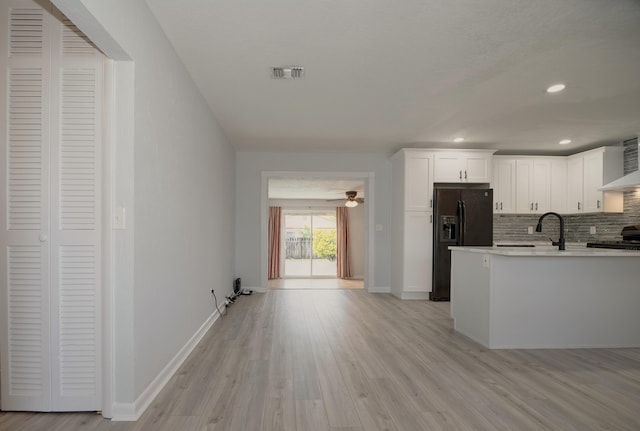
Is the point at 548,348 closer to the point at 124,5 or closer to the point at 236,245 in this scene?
the point at 124,5

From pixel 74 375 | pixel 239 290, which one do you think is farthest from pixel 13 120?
pixel 239 290

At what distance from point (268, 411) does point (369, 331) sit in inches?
73.2

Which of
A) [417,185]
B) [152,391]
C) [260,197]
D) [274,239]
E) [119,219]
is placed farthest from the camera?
[274,239]

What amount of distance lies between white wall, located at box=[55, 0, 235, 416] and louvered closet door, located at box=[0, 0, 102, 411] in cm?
21

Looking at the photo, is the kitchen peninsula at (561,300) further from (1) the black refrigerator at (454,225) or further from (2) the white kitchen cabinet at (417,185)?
(2) the white kitchen cabinet at (417,185)

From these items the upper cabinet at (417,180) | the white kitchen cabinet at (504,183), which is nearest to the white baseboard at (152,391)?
the upper cabinet at (417,180)

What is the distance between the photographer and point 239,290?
18.9 feet

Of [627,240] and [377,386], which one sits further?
[627,240]

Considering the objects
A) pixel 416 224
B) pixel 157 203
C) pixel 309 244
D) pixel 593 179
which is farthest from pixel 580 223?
pixel 309 244

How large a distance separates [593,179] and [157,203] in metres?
5.91

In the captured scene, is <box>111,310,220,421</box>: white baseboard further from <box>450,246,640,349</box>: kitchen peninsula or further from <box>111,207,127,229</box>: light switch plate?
<box>450,246,640,349</box>: kitchen peninsula

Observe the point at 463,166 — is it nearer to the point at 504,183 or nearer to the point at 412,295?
the point at 504,183

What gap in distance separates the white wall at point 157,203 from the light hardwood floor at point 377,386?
31 cm

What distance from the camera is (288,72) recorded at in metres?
2.96
